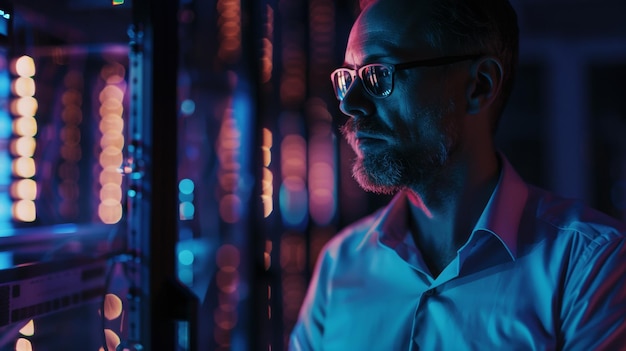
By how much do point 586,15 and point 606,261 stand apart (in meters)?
3.09

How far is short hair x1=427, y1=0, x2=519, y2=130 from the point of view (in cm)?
117

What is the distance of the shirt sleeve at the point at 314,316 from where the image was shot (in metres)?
1.38

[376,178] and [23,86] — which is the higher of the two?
[23,86]

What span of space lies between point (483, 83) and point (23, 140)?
1121 millimetres

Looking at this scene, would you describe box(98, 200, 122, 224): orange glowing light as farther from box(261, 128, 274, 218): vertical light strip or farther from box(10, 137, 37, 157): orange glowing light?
box(261, 128, 274, 218): vertical light strip

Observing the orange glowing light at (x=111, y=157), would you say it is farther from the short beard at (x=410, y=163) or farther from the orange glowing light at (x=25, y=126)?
the short beard at (x=410, y=163)

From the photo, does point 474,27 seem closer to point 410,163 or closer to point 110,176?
Answer: point 410,163

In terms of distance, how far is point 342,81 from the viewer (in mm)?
1196

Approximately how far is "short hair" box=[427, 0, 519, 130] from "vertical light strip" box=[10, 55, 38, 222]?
3.16 feet

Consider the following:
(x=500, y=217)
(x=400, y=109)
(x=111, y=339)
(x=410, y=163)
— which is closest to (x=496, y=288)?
(x=500, y=217)

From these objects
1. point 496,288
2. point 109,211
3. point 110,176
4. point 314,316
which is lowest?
point 314,316

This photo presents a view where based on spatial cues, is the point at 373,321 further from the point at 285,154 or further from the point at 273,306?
the point at 285,154

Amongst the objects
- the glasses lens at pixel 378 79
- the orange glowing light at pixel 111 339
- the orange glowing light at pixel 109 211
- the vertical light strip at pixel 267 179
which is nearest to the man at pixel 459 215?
the glasses lens at pixel 378 79

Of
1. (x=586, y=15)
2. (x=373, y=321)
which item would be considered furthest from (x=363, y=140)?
(x=586, y=15)
